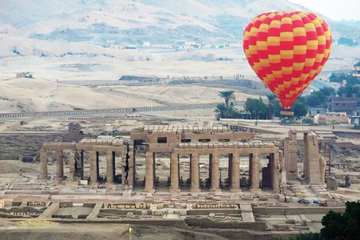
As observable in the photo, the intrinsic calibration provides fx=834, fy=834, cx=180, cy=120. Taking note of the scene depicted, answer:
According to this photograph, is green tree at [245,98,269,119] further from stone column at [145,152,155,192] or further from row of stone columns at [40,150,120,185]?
stone column at [145,152,155,192]

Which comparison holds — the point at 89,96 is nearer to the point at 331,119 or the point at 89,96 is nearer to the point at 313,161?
the point at 331,119

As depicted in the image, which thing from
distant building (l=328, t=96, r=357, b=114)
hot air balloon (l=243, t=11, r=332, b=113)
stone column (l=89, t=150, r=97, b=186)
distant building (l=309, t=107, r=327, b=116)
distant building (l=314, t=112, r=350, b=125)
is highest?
hot air balloon (l=243, t=11, r=332, b=113)

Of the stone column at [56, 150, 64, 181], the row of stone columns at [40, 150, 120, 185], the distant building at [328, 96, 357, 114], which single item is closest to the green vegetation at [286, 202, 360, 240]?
the row of stone columns at [40, 150, 120, 185]

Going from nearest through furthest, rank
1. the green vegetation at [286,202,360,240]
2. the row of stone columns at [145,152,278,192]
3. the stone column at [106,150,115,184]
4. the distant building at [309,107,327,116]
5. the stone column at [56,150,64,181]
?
the green vegetation at [286,202,360,240], the row of stone columns at [145,152,278,192], the stone column at [106,150,115,184], the stone column at [56,150,64,181], the distant building at [309,107,327,116]

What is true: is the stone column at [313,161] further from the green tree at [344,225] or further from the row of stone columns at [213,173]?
the green tree at [344,225]

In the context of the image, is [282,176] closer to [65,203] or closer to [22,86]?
[65,203]

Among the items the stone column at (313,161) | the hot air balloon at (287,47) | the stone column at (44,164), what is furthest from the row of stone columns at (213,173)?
the stone column at (44,164)

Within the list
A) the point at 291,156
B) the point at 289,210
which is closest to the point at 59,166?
the point at 291,156

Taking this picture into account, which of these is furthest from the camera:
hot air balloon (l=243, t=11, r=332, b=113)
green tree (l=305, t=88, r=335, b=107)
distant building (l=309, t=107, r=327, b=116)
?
green tree (l=305, t=88, r=335, b=107)
